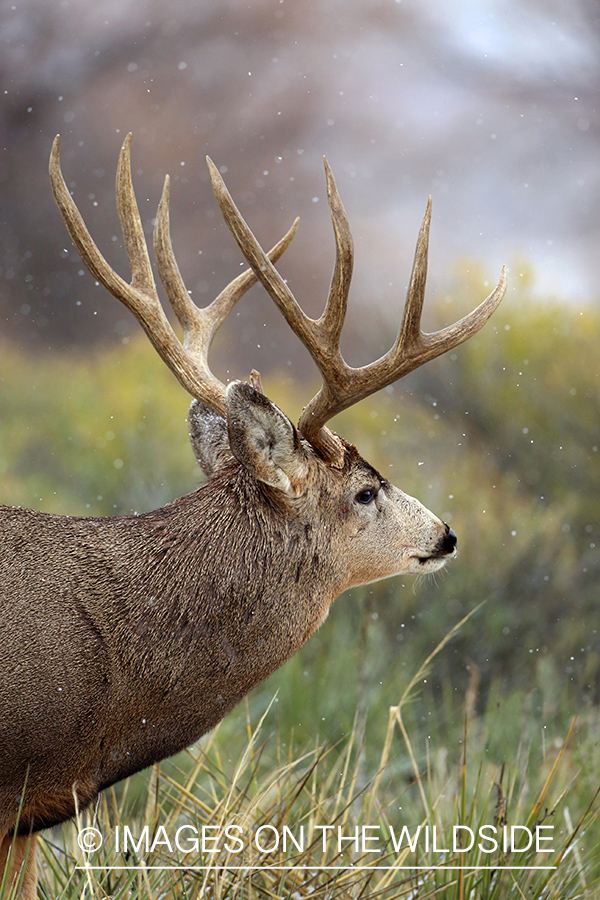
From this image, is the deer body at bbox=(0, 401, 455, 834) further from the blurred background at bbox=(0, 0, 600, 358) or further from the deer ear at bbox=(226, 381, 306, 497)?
the blurred background at bbox=(0, 0, 600, 358)

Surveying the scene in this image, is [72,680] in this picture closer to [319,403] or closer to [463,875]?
[319,403]

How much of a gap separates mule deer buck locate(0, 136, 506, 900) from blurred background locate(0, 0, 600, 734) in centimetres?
361

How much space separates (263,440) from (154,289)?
56 centimetres

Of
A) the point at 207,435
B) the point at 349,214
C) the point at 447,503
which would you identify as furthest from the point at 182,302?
the point at 349,214

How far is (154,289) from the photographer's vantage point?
1.92m

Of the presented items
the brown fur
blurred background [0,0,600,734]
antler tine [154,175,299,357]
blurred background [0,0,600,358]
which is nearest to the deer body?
the brown fur

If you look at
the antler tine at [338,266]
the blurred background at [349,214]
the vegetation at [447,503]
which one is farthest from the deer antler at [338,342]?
the blurred background at [349,214]

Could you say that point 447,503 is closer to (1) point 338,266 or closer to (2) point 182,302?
(2) point 182,302

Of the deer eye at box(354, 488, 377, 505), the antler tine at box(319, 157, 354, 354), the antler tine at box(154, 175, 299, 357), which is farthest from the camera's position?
the antler tine at box(154, 175, 299, 357)

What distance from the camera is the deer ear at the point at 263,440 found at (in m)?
1.47

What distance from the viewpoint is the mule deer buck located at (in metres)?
1.43

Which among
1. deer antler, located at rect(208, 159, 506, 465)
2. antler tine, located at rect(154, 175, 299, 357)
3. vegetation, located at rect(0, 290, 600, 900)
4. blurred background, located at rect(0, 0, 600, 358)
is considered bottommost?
vegetation, located at rect(0, 290, 600, 900)

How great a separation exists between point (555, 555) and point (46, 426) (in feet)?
12.5

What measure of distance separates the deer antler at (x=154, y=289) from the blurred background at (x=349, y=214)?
3403 millimetres
